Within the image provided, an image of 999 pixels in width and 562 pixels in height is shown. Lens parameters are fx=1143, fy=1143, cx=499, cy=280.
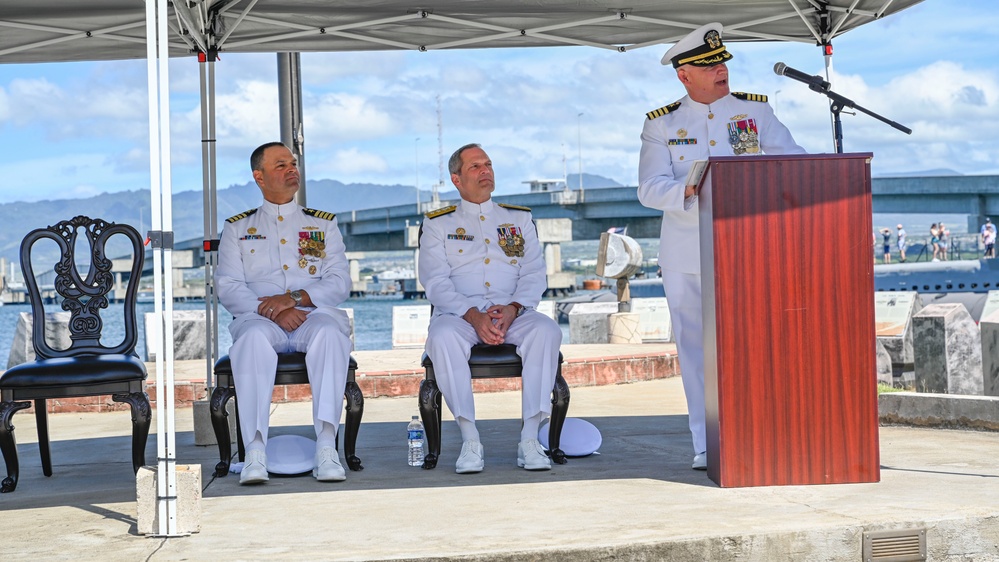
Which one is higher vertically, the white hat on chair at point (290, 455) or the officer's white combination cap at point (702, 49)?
the officer's white combination cap at point (702, 49)

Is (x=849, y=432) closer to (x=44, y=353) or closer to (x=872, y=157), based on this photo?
(x=872, y=157)

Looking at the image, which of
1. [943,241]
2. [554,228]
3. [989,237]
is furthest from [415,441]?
[554,228]

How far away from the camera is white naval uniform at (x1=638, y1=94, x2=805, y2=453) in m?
4.66

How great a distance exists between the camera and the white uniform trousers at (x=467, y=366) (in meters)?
4.80

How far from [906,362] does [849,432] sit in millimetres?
6293

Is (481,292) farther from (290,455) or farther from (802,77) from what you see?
(802,77)

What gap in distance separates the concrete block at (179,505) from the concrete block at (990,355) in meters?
4.38

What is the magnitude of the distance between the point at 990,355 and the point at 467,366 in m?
3.05

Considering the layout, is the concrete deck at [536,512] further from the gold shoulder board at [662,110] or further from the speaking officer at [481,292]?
the gold shoulder board at [662,110]

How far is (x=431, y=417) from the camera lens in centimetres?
485

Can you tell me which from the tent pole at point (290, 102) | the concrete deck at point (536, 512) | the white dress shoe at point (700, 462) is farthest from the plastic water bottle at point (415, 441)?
the tent pole at point (290, 102)

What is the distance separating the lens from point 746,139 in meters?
4.71

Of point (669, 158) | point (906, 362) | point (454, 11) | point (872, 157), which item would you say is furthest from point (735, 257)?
point (906, 362)

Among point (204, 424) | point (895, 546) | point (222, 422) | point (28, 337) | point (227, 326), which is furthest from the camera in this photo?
point (227, 326)
